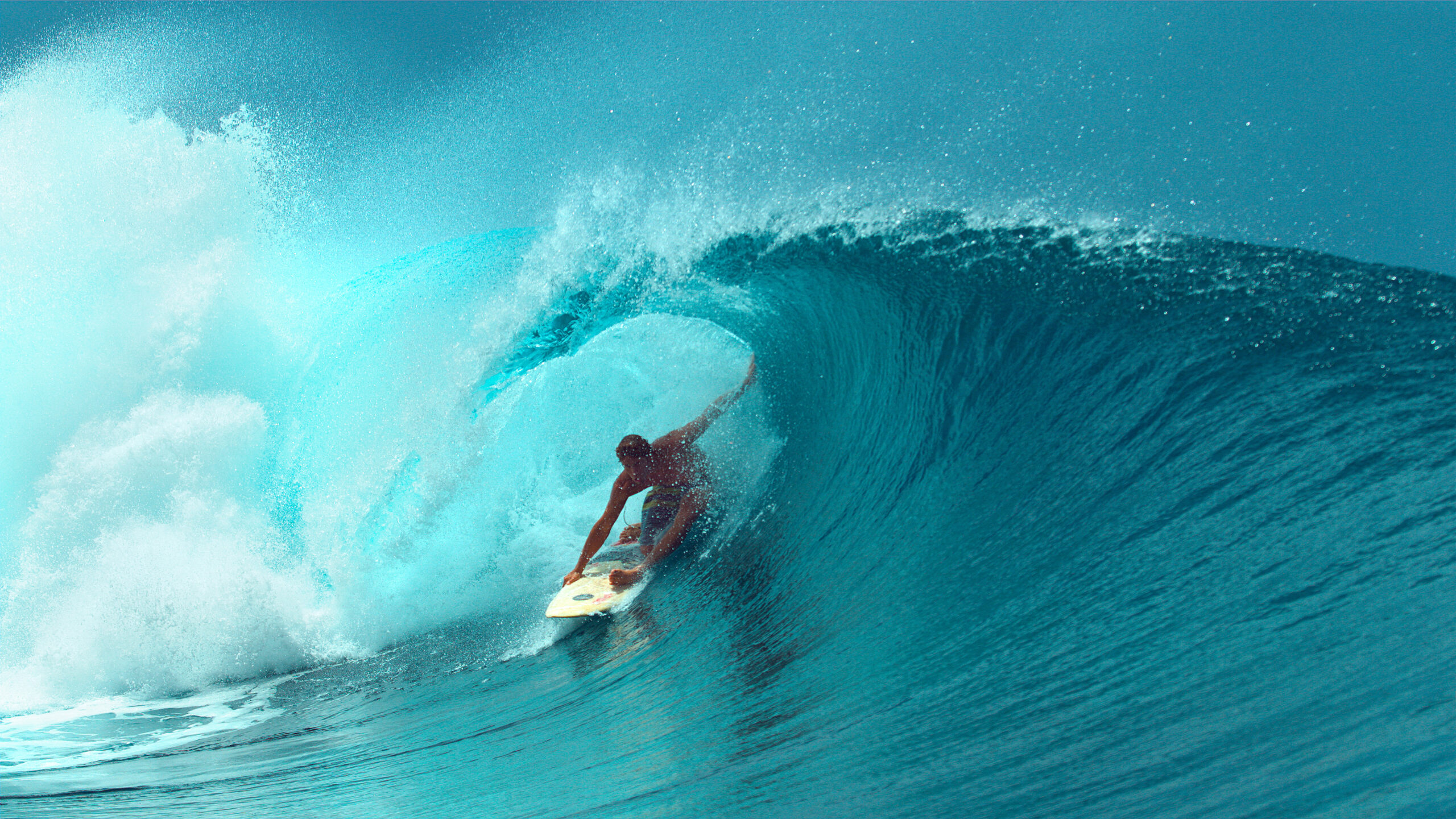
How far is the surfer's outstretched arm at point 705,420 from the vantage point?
18.7 ft

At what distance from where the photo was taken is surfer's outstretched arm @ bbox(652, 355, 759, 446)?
5.70m

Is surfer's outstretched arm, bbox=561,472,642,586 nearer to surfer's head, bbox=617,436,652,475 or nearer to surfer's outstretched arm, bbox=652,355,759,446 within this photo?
surfer's head, bbox=617,436,652,475

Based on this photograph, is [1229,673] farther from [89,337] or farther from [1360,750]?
[89,337]

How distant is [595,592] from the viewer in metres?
5.09

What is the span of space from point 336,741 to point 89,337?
660 cm

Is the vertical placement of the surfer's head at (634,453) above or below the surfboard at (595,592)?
above

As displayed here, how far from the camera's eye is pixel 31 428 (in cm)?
795

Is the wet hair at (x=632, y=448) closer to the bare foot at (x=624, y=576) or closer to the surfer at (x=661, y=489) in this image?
the surfer at (x=661, y=489)

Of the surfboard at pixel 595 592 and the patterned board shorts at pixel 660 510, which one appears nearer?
the surfboard at pixel 595 592

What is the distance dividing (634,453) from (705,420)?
71 cm

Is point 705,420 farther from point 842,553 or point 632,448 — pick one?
point 842,553

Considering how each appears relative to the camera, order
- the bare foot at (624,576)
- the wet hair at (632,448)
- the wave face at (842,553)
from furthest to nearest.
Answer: the wet hair at (632,448)
the bare foot at (624,576)
the wave face at (842,553)

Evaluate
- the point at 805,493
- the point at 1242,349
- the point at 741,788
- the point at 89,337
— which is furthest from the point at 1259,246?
the point at 89,337

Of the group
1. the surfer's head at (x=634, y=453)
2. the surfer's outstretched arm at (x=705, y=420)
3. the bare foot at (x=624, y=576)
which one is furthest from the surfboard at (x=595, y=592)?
the surfer's outstretched arm at (x=705, y=420)
